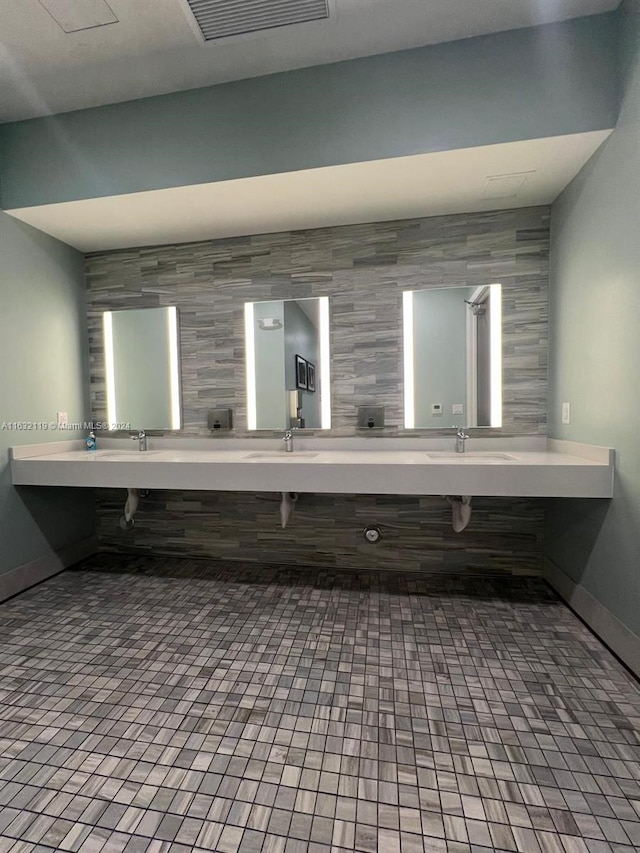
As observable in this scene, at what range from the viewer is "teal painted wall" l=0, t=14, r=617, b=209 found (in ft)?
5.93

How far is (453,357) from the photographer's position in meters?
2.67

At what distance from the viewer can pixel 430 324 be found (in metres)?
2.68

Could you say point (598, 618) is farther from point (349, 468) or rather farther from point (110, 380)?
point (110, 380)

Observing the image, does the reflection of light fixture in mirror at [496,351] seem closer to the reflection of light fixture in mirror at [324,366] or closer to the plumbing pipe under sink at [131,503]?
the reflection of light fixture in mirror at [324,366]

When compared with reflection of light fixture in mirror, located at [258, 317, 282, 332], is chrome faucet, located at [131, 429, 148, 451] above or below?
below

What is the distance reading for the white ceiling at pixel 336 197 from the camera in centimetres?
200


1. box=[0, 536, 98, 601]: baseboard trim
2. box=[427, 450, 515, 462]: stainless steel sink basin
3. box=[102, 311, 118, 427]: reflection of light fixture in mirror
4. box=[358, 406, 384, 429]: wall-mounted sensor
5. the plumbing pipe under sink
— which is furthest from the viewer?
box=[102, 311, 118, 427]: reflection of light fixture in mirror

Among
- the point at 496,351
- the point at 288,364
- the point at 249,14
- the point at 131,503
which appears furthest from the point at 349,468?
the point at 249,14

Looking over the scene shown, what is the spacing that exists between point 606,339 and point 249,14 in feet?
6.78

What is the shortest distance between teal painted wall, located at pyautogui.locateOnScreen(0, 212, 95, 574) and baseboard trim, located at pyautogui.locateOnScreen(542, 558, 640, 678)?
3.24 m

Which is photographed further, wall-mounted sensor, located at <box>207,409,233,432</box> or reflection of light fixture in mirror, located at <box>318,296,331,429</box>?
wall-mounted sensor, located at <box>207,409,233,432</box>

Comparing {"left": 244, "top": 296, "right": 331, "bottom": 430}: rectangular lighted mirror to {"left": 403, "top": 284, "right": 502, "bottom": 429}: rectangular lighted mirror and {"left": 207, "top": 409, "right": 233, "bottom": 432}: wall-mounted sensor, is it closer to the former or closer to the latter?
{"left": 207, "top": 409, "right": 233, "bottom": 432}: wall-mounted sensor

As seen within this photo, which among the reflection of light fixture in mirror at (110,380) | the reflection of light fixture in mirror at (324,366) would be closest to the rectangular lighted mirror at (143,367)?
the reflection of light fixture in mirror at (110,380)

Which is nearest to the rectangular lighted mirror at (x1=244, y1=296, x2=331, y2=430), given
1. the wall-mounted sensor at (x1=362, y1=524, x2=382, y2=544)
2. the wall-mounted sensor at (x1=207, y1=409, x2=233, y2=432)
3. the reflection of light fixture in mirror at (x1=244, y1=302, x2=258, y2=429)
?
the reflection of light fixture in mirror at (x1=244, y1=302, x2=258, y2=429)
